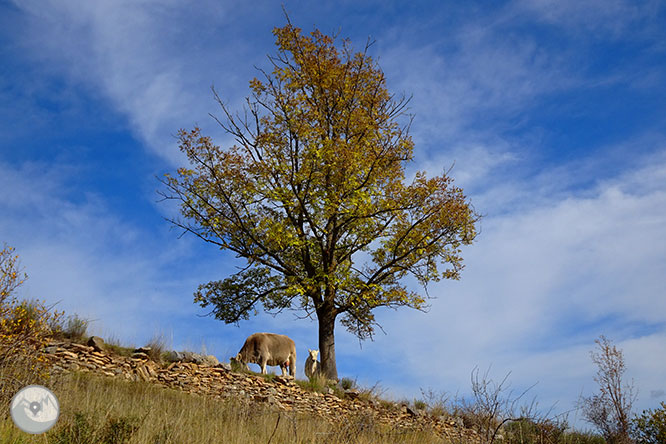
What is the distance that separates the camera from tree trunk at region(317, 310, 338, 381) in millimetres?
19141

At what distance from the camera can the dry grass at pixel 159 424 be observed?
7.74 metres

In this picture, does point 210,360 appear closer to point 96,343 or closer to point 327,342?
point 96,343

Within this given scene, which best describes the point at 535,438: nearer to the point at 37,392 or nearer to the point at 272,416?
the point at 272,416

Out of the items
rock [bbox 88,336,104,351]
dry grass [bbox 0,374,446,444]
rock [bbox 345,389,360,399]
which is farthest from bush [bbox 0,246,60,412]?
rock [bbox 345,389,360,399]

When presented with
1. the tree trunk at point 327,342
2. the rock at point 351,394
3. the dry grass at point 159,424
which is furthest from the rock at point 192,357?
the rock at point 351,394

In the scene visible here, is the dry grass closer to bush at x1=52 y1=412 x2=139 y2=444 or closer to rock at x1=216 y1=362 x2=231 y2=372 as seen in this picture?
bush at x1=52 y1=412 x2=139 y2=444

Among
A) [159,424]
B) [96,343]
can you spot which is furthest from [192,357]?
[159,424]

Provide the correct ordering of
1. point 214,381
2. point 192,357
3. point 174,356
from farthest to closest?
point 192,357 < point 174,356 < point 214,381

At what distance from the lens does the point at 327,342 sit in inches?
756

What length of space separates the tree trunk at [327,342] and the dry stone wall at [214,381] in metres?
2.00

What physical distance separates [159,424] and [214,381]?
6.74 m

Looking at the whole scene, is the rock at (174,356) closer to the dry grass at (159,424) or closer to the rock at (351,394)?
the dry grass at (159,424)

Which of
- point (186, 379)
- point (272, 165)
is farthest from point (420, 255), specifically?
point (186, 379)

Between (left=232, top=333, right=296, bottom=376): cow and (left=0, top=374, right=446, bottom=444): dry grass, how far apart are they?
4721 mm
